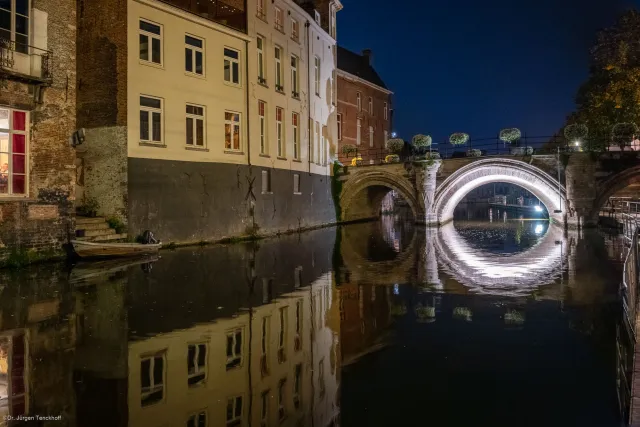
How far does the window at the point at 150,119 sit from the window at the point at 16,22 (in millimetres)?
4440

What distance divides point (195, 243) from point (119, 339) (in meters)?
13.0

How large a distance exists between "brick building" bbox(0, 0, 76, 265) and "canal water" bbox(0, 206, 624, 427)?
6.65ft

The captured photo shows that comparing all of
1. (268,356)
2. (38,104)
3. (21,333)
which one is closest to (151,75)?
(38,104)

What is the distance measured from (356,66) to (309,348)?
42747 mm

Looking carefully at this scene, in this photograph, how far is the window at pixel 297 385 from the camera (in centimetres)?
473

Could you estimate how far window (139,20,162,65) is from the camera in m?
17.8

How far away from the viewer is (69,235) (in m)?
14.9

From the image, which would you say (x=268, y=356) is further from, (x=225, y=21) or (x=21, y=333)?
(x=225, y=21)

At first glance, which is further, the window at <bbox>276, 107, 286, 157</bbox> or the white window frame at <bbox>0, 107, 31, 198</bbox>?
the window at <bbox>276, 107, 286, 157</bbox>

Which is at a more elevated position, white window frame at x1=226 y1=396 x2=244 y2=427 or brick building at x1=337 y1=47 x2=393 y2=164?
brick building at x1=337 y1=47 x2=393 y2=164

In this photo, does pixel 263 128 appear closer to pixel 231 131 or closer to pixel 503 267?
pixel 231 131

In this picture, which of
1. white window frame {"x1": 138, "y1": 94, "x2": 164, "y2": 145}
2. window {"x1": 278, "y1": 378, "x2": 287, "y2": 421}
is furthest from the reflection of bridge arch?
white window frame {"x1": 138, "y1": 94, "x2": 164, "y2": 145}

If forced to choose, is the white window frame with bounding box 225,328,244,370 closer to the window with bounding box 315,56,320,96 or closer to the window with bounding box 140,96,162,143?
the window with bounding box 140,96,162,143

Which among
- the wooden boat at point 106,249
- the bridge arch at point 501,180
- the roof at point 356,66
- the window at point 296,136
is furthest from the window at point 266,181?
the roof at point 356,66
